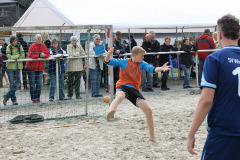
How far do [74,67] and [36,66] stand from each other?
3.65 feet

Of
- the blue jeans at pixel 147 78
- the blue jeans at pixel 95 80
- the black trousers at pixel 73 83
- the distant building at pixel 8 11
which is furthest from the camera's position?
the distant building at pixel 8 11

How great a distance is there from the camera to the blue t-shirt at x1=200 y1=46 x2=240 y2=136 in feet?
7.70

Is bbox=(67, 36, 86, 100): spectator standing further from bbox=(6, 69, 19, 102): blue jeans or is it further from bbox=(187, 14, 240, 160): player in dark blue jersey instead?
bbox=(187, 14, 240, 160): player in dark blue jersey

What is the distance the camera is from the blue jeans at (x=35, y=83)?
8992 millimetres

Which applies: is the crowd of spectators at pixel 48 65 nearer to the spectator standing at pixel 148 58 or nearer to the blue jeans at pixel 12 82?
the blue jeans at pixel 12 82

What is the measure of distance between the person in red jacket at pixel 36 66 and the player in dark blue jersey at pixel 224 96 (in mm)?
6806

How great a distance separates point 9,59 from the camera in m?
8.70

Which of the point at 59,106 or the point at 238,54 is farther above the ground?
the point at 238,54

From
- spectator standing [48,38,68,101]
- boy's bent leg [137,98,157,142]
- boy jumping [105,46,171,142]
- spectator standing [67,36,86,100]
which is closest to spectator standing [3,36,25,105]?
spectator standing [48,38,68,101]

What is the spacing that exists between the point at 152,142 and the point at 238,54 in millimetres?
3188

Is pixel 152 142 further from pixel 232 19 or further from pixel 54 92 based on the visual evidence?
pixel 54 92

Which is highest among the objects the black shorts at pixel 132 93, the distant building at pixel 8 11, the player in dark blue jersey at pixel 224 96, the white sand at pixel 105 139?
the distant building at pixel 8 11

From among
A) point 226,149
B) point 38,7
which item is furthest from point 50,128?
point 38,7

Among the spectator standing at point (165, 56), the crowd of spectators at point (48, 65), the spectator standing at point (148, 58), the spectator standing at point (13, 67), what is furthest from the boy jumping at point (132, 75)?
the spectator standing at point (165, 56)
